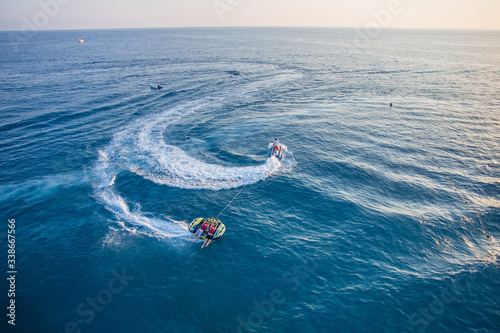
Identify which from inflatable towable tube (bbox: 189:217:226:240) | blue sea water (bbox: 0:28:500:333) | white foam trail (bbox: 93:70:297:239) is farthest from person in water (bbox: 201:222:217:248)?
white foam trail (bbox: 93:70:297:239)

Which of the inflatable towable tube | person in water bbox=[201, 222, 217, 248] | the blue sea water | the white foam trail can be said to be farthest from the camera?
the white foam trail

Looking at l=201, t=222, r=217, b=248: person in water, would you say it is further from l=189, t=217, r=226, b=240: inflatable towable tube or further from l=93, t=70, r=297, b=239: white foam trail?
l=93, t=70, r=297, b=239: white foam trail

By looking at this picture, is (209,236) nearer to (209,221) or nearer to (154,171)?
(209,221)

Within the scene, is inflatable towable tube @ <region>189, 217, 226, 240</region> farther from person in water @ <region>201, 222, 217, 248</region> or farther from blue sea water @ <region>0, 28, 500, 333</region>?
blue sea water @ <region>0, 28, 500, 333</region>

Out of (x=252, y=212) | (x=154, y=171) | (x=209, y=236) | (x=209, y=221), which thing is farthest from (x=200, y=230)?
(x=154, y=171)

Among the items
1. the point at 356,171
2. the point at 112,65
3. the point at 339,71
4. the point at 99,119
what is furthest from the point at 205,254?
Answer: the point at 112,65

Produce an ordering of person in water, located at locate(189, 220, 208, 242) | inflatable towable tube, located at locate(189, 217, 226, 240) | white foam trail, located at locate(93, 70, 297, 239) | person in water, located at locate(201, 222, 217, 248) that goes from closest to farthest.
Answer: person in water, located at locate(201, 222, 217, 248) → person in water, located at locate(189, 220, 208, 242) → inflatable towable tube, located at locate(189, 217, 226, 240) → white foam trail, located at locate(93, 70, 297, 239)

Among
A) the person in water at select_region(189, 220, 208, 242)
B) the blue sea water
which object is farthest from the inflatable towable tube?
the blue sea water

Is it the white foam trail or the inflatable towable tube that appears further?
the white foam trail
